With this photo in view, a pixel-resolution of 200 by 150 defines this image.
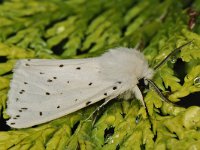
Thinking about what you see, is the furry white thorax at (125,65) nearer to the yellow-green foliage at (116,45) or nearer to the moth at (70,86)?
the moth at (70,86)

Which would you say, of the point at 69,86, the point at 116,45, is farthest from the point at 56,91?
the point at 116,45

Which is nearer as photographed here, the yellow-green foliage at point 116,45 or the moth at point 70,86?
the yellow-green foliage at point 116,45

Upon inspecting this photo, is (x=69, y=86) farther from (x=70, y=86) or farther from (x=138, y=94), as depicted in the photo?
(x=138, y=94)

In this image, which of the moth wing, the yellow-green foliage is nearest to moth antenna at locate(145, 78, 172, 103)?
the yellow-green foliage

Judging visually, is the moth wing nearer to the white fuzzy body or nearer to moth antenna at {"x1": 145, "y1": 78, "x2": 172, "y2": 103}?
the white fuzzy body

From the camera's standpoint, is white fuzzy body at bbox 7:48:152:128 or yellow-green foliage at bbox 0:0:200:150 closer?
yellow-green foliage at bbox 0:0:200:150

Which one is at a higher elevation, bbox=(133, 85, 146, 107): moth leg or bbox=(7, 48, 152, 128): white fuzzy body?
bbox=(7, 48, 152, 128): white fuzzy body

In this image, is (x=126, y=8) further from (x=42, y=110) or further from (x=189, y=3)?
(x=42, y=110)

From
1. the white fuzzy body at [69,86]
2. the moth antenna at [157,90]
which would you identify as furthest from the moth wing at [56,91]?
the moth antenna at [157,90]

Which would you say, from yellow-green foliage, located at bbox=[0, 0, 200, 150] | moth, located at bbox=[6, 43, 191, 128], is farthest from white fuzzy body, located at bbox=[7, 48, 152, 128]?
yellow-green foliage, located at bbox=[0, 0, 200, 150]
